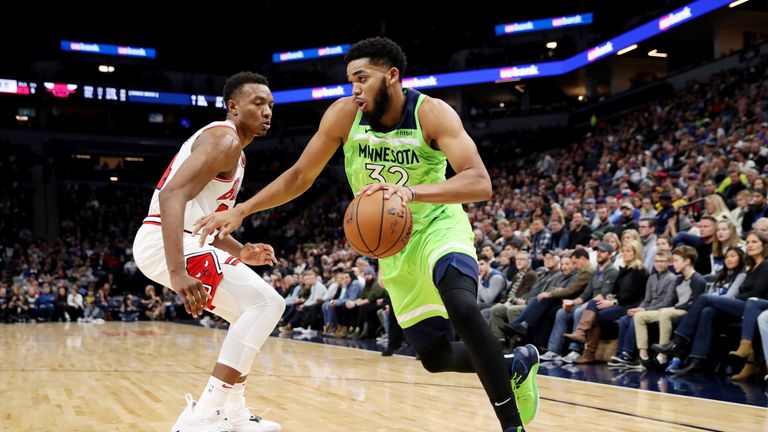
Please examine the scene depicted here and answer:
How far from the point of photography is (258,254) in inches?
150

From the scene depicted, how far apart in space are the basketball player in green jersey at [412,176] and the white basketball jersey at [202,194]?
347mm

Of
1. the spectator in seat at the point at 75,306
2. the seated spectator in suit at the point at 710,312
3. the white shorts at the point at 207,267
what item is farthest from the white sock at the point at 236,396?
the spectator in seat at the point at 75,306

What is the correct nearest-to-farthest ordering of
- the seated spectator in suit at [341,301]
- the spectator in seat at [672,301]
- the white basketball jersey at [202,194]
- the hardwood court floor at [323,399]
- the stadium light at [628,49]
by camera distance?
the white basketball jersey at [202,194]
the hardwood court floor at [323,399]
the spectator in seat at [672,301]
the seated spectator in suit at [341,301]
the stadium light at [628,49]

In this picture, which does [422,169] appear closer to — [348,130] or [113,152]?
[348,130]

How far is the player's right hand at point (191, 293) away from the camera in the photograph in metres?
3.15

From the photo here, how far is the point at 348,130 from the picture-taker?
11.6ft

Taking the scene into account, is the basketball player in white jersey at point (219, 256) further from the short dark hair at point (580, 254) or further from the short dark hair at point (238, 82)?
the short dark hair at point (580, 254)

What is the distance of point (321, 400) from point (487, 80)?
23.4 meters

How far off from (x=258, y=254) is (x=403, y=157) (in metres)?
0.95

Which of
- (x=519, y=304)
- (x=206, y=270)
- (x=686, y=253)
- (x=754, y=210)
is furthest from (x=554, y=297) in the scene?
(x=206, y=270)

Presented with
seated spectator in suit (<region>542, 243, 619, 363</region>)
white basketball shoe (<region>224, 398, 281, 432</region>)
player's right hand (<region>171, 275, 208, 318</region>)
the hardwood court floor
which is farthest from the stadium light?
player's right hand (<region>171, 275, 208, 318</region>)

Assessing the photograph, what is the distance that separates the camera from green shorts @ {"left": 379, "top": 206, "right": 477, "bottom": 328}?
3.28 meters

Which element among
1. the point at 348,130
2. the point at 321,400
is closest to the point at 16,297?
the point at 321,400

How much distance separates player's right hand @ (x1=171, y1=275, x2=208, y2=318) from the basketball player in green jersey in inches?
8.4
